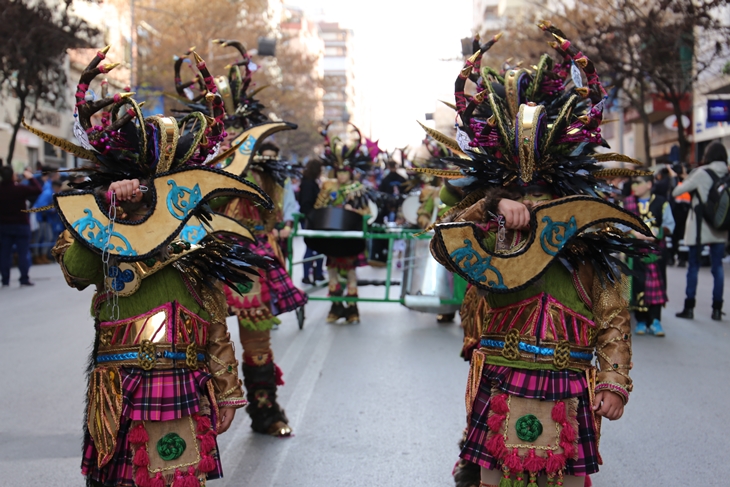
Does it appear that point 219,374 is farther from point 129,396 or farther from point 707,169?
point 707,169

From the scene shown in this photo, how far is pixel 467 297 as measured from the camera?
14.4 feet

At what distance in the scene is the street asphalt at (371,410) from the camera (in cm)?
495

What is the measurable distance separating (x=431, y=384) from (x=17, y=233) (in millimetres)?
9638

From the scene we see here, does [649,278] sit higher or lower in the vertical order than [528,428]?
lower

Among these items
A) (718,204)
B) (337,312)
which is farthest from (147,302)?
(718,204)

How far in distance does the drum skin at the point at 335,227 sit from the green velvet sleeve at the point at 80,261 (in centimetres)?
687

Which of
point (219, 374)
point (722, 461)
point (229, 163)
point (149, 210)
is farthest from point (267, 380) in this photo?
point (722, 461)

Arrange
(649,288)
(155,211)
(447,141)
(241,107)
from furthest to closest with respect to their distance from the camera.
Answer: (649,288), (241,107), (447,141), (155,211)

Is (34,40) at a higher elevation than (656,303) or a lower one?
higher

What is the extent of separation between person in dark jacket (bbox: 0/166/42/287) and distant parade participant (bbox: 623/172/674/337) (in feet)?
32.6

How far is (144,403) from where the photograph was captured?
319 centimetres

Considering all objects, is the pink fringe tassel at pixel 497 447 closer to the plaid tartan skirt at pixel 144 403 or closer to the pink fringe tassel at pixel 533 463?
the pink fringe tassel at pixel 533 463

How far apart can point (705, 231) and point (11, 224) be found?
11.0m

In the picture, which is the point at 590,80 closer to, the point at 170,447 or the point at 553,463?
the point at 553,463
